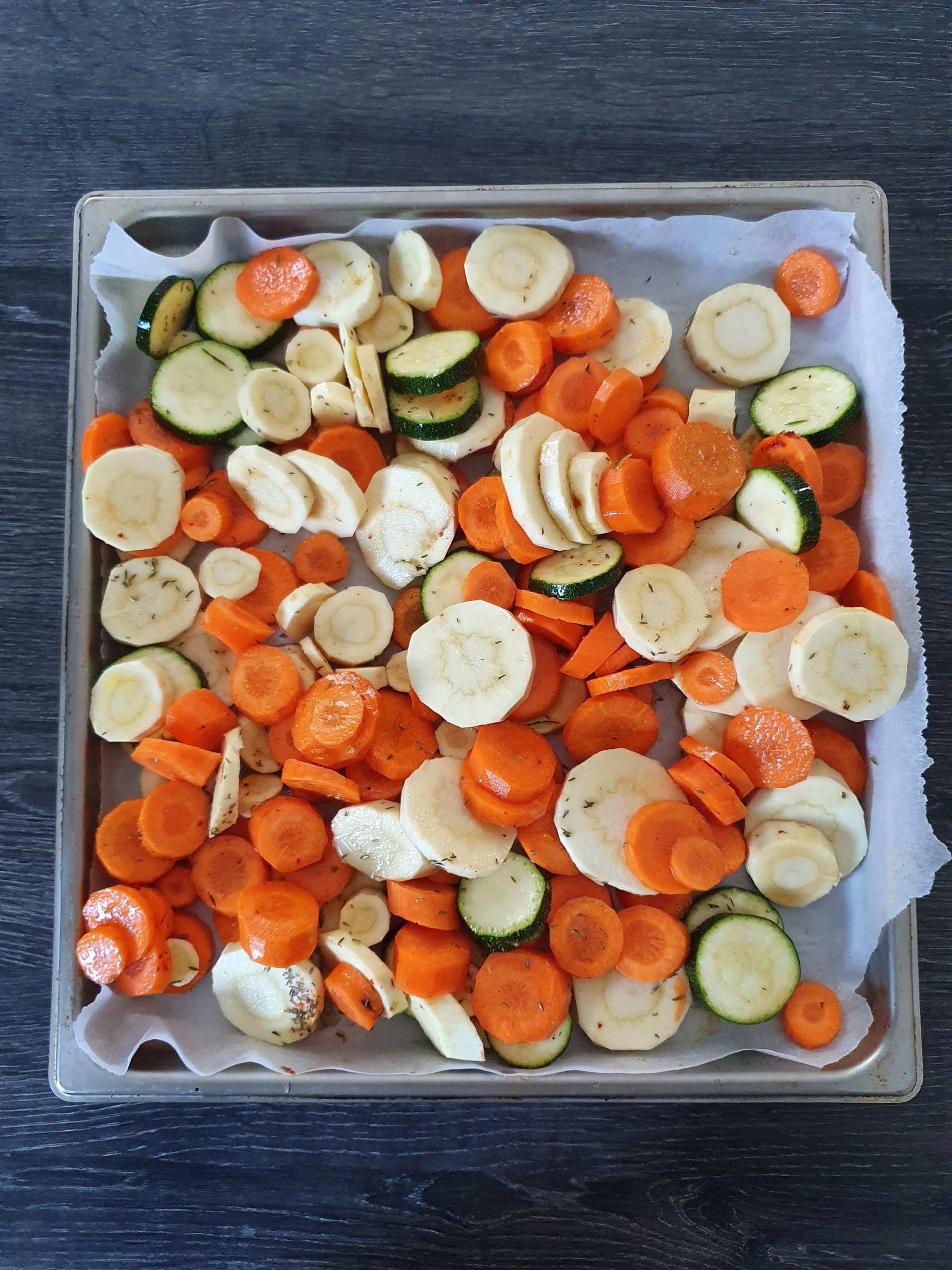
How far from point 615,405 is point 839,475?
63cm

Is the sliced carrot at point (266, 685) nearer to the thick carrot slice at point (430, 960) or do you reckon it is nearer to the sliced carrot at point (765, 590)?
the thick carrot slice at point (430, 960)

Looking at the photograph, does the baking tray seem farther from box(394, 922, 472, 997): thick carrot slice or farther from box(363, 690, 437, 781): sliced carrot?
box(363, 690, 437, 781): sliced carrot

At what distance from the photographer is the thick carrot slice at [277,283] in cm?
224

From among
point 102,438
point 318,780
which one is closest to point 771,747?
point 318,780

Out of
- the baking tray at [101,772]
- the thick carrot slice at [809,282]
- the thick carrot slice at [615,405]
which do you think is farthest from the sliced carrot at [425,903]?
the thick carrot slice at [809,282]

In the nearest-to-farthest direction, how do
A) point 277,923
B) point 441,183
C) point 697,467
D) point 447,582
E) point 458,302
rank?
point 277,923 → point 697,467 → point 447,582 → point 458,302 → point 441,183

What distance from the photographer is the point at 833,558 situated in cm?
220

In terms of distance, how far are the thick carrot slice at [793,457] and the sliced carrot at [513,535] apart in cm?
63

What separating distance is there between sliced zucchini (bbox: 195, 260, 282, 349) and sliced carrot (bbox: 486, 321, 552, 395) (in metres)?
0.62

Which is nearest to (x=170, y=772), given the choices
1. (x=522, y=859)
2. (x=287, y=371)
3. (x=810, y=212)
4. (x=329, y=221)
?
(x=522, y=859)

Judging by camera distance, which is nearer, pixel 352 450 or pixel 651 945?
pixel 651 945

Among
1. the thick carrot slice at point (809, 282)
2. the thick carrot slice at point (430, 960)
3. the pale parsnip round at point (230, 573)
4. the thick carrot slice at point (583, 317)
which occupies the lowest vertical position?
the thick carrot slice at point (430, 960)

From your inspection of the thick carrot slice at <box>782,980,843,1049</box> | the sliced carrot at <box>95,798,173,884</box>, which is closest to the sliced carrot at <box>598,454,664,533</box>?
the thick carrot slice at <box>782,980,843,1049</box>

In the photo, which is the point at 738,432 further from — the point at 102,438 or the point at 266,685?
the point at 102,438
